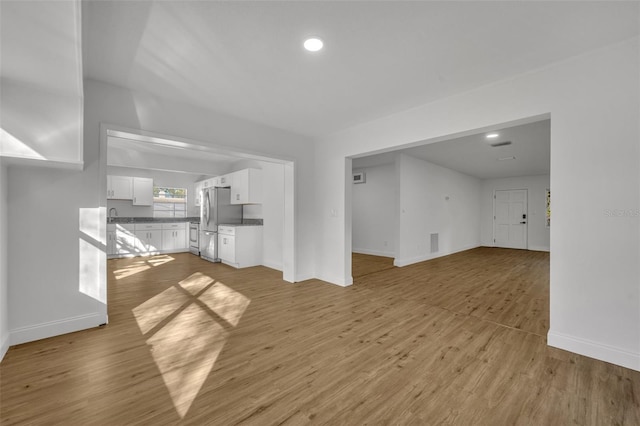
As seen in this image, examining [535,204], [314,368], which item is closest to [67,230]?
[314,368]

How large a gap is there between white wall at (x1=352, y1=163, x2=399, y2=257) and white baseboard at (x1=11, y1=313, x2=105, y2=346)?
252 inches

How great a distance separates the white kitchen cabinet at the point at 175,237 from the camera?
25.7ft

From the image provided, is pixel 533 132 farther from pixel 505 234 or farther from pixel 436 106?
pixel 505 234

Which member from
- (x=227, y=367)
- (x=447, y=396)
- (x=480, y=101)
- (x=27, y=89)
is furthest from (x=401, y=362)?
(x=27, y=89)

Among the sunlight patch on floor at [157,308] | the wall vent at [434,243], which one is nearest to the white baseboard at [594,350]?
the sunlight patch on floor at [157,308]

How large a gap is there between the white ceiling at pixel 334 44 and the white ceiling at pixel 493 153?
1.84 meters

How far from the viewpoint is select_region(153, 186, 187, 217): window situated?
829cm

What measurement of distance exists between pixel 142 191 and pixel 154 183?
53 centimetres

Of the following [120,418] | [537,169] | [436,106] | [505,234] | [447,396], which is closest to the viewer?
[120,418]

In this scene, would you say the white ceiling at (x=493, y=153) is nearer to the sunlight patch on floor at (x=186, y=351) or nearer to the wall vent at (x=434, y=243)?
the wall vent at (x=434, y=243)

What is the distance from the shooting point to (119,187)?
7297mm

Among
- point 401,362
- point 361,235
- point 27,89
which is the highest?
point 27,89

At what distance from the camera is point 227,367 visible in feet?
6.96

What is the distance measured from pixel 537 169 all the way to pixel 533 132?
14.3 ft
